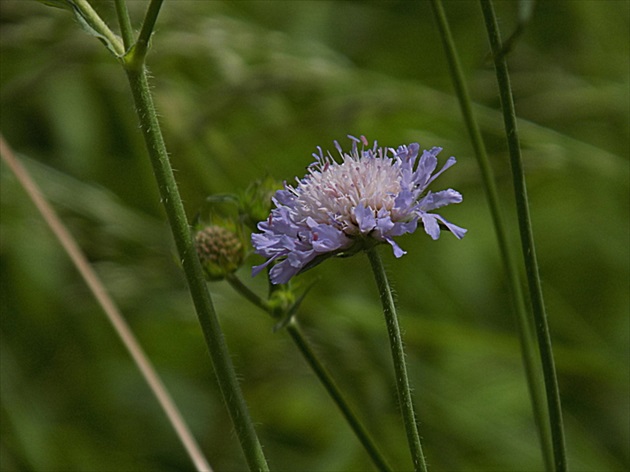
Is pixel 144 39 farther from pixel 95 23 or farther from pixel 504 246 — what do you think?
pixel 504 246

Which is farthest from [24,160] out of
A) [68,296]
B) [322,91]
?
[322,91]

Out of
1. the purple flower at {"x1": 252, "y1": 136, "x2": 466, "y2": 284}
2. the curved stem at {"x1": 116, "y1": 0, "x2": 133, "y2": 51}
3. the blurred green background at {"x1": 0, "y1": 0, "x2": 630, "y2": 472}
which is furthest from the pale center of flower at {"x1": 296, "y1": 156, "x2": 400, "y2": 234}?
the blurred green background at {"x1": 0, "y1": 0, "x2": 630, "y2": 472}

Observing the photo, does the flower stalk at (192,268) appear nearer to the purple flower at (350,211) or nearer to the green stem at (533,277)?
the purple flower at (350,211)

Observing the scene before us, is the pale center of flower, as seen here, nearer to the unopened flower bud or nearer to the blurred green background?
the unopened flower bud

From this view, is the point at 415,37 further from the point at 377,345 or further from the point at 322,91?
the point at 377,345

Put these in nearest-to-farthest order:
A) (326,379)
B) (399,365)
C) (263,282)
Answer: (399,365), (326,379), (263,282)

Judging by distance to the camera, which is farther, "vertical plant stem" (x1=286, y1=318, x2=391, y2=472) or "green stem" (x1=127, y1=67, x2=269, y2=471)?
"vertical plant stem" (x1=286, y1=318, x2=391, y2=472)

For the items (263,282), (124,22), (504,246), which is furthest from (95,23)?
(263,282)
